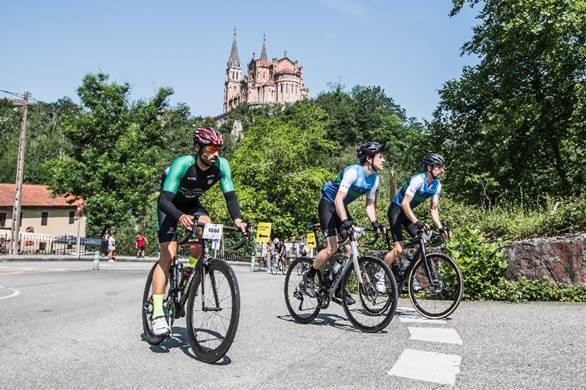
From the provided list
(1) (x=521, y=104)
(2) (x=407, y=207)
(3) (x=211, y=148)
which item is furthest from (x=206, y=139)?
(1) (x=521, y=104)

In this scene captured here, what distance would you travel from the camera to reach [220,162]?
487 centimetres

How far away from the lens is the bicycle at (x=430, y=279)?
22.0 feet

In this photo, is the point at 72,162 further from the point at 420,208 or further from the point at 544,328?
the point at 544,328

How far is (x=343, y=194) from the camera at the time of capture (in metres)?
6.12

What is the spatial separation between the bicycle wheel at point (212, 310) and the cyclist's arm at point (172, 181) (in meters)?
0.65

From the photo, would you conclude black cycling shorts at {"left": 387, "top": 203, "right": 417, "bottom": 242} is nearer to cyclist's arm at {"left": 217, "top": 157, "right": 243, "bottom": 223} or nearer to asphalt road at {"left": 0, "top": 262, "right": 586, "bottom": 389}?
asphalt road at {"left": 0, "top": 262, "right": 586, "bottom": 389}

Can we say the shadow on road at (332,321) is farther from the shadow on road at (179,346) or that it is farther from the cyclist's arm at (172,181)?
the cyclist's arm at (172,181)

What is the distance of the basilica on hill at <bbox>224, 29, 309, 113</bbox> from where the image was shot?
166 m

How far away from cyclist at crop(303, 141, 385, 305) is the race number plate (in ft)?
6.15

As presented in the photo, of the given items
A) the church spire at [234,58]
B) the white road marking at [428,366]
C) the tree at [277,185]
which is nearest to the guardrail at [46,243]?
the tree at [277,185]

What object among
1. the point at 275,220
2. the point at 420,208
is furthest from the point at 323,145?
the point at 420,208

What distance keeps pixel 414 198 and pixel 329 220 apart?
1.48 metres

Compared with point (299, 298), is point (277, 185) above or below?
above

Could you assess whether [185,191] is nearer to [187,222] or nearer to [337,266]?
[187,222]
